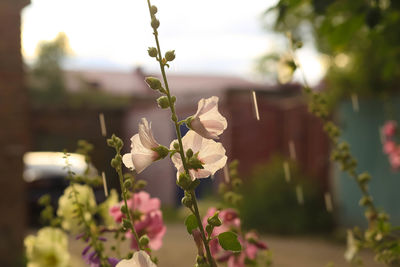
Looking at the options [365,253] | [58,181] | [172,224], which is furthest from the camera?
[172,224]

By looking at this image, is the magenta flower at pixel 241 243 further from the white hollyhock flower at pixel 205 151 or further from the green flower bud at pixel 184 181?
the green flower bud at pixel 184 181

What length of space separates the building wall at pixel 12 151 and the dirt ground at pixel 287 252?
0.71 meters

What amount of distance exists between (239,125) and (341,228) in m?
3.86

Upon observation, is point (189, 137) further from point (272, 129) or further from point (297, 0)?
point (272, 129)

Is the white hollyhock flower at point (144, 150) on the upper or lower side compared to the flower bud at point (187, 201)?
upper

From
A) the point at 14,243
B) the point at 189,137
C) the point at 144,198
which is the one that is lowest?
the point at 14,243

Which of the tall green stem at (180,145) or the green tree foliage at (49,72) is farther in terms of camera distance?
the green tree foliage at (49,72)

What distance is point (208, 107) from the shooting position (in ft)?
3.17

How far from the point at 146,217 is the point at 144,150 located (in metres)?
0.42

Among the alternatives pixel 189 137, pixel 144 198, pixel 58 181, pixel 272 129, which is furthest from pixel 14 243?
pixel 272 129

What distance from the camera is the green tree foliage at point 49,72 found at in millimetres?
20781

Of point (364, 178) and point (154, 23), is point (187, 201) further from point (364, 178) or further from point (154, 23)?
point (364, 178)

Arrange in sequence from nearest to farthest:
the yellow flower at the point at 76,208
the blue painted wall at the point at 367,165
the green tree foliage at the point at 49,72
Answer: the yellow flower at the point at 76,208, the blue painted wall at the point at 367,165, the green tree foliage at the point at 49,72

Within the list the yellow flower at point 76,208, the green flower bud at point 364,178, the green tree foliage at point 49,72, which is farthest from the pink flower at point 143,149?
the green tree foliage at point 49,72
